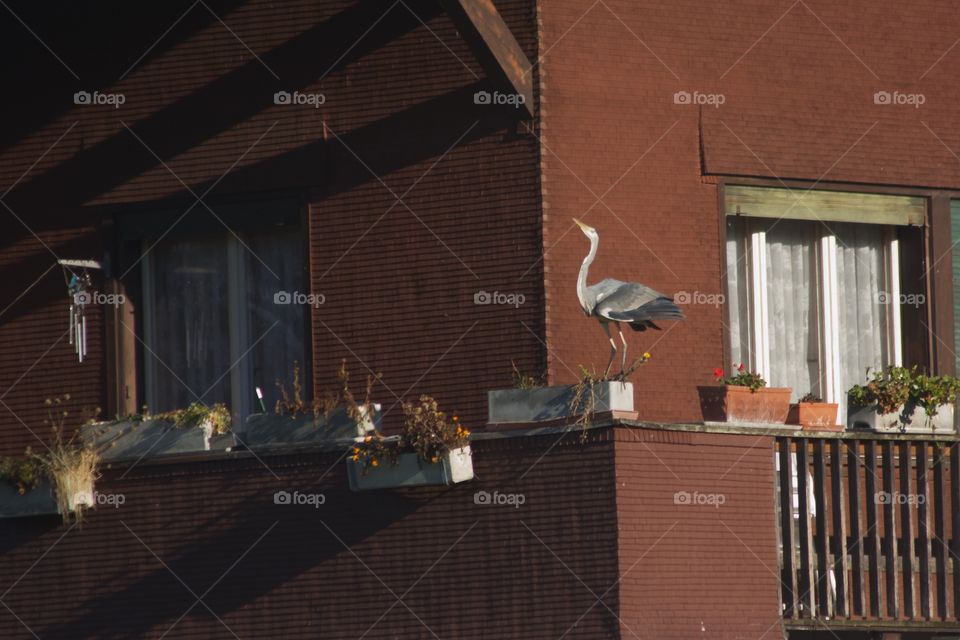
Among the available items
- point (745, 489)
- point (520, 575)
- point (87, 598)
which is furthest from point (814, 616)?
point (87, 598)

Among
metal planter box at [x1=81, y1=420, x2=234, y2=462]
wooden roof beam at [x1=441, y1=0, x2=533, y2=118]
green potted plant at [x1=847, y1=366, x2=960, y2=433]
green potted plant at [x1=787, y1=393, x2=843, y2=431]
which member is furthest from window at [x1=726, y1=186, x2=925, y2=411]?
metal planter box at [x1=81, y1=420, x2=234, y2=462]

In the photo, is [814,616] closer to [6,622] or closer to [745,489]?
[745,489]

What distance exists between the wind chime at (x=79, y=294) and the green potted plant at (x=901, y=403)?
6.77 m

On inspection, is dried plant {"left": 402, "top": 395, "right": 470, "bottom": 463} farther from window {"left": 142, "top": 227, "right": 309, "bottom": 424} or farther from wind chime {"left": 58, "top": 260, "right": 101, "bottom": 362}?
wind chime {"left": 58, "top": 260, "right": 101, "bottom": 362}

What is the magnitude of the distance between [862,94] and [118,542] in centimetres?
757

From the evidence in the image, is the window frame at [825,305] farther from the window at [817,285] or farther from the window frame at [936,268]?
the window frame at [936,268]

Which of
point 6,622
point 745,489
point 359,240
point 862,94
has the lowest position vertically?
point 6,622

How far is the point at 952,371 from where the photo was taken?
57.2 ft

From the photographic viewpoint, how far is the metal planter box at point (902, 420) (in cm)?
1608

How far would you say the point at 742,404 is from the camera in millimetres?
15406

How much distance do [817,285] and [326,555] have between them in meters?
5.25

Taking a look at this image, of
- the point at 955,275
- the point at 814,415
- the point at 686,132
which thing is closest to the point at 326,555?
the point at 814,415

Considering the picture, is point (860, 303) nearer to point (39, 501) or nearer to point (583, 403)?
point (583, 403)

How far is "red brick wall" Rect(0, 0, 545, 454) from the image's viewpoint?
16250 mm
